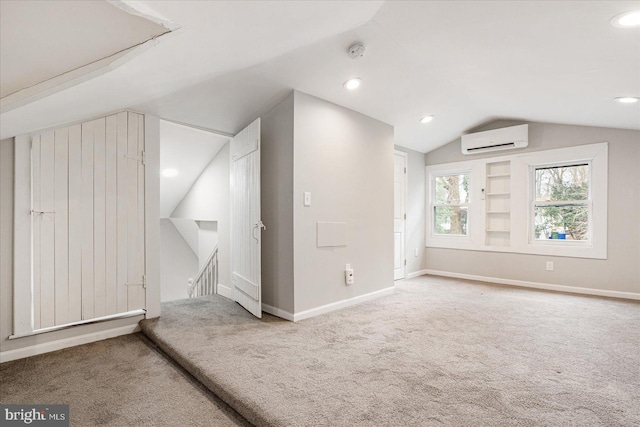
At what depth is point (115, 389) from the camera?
6.59 ft

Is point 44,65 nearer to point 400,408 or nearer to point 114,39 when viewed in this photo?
point 114,39

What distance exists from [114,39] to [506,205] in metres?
5.21

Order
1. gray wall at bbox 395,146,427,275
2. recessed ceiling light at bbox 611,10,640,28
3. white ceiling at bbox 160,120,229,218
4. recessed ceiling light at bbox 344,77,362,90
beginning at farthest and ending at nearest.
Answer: gray wall at bbox 395,146,427,275, white ceiling at bbox 160,120,229,218, recessed ceiling light at bbox 344,77,362,90, recessed ceiling light at bbox 611,10,640,28

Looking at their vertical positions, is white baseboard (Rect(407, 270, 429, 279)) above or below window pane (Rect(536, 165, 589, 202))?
below

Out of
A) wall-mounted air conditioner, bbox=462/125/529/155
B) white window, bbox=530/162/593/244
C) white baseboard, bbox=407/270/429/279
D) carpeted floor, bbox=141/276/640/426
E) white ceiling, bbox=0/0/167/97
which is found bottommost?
white baseboard, bbox=407/270/429/279

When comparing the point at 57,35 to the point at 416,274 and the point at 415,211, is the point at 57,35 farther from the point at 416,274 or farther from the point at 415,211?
the point at 416,274

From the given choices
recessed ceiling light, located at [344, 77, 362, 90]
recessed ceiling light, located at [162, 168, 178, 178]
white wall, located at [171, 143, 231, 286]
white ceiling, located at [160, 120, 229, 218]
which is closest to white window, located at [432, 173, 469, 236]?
recessed ceiling light, located at [344, 77, 362, 90]

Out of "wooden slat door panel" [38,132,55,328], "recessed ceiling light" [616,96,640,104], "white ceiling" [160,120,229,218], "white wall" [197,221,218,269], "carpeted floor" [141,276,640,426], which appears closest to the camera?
"carpeted floor" [141,276,640,426]

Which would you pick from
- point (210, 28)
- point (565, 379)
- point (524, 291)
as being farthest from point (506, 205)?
point (210, 28)

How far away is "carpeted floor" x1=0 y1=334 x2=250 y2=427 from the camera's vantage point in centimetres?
173

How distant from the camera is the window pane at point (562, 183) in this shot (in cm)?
435

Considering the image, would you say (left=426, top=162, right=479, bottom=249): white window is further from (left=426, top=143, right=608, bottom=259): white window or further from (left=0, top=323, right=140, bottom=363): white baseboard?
(left=0, top=323, right=140, bottom=363): white baseboard

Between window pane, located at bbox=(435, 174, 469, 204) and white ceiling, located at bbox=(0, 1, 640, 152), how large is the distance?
Result: 1.59m

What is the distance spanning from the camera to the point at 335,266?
3520mm
